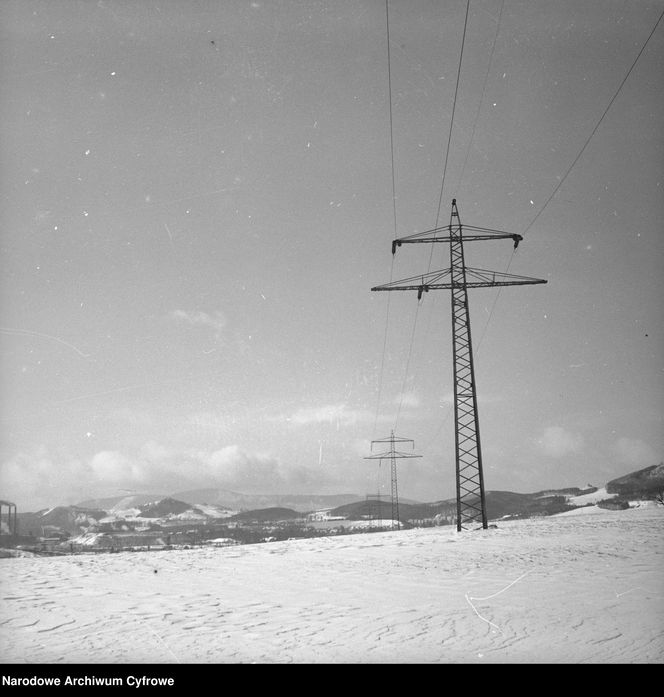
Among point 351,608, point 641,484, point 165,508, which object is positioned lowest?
point 165,508

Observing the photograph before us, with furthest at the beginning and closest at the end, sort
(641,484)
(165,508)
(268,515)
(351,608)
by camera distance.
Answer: (165,508), (268,515), (641,484), (351,608)

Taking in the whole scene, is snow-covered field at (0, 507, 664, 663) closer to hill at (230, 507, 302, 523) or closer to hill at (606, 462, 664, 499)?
hill at (606, 462, 664, 499)

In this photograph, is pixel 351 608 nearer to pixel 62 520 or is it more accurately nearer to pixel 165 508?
pixel 62 520

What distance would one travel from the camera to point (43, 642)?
6121 millimetres

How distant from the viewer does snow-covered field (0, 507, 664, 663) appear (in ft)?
18.9

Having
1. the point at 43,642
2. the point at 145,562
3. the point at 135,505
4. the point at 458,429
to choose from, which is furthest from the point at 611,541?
the point at 135,505

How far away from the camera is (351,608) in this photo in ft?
24.2

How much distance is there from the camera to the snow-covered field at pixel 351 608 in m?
5.75

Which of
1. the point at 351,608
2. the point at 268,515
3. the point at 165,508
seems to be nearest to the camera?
the point at 351,608

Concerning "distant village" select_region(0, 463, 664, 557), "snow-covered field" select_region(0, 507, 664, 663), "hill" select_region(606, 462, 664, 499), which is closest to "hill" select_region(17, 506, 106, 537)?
"distant village" select_region(0, 463, 664, 557)

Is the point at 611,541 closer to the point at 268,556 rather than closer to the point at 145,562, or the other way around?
the point at 268,556

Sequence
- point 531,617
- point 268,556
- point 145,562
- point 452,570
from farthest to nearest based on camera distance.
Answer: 1. point 268,556
2. point 145,562
3. point 452,570
4. point 531,617

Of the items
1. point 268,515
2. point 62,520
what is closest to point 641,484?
point 268,515

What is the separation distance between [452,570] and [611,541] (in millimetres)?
5749
